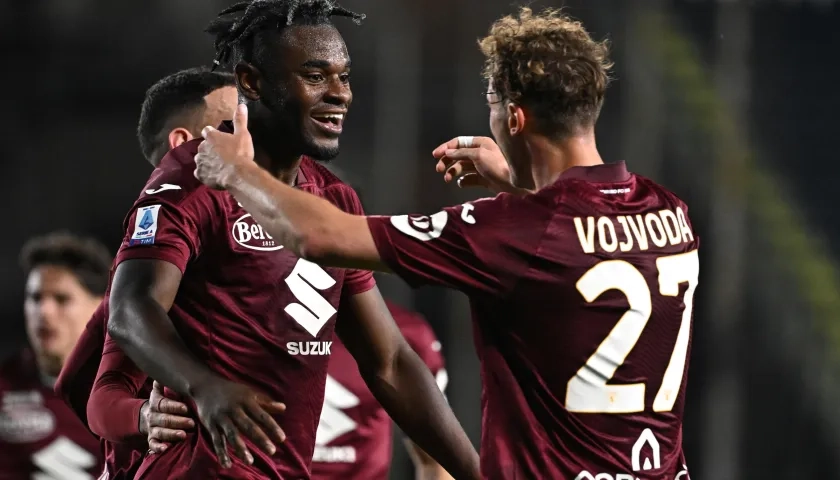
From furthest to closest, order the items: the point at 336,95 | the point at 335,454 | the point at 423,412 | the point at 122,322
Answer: the point at 335,454
the point at 423,412
the point at 336,95
the point at 122,322

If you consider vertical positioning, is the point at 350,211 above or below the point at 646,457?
above

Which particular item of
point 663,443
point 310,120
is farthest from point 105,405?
point 663,443

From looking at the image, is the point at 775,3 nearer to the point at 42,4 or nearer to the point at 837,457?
the point at 837,457

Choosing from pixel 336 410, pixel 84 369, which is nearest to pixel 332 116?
pixel 84 369

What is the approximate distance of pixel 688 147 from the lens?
659 cm

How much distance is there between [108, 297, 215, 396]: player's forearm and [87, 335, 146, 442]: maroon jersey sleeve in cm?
27

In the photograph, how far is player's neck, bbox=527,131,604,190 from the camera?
2764 mm

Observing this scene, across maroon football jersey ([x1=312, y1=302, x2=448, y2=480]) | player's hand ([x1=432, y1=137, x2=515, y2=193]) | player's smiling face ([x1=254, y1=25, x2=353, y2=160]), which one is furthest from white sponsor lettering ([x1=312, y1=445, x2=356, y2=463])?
player's smiling face ([x1=254, y1=25, x2=353, y2=160])

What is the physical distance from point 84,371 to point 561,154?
5.15 feet

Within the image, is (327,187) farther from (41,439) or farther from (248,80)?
(41,439)

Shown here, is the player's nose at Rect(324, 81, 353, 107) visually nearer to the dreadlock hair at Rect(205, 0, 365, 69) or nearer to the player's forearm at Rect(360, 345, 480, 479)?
the dreadlock hair at Rect(205, 0, 365, 69)

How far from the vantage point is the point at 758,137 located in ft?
21.7

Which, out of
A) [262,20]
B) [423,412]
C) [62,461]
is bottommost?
[62,461]

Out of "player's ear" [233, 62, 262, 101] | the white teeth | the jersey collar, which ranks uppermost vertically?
"player's ear" [233, 62, 262, 101]
